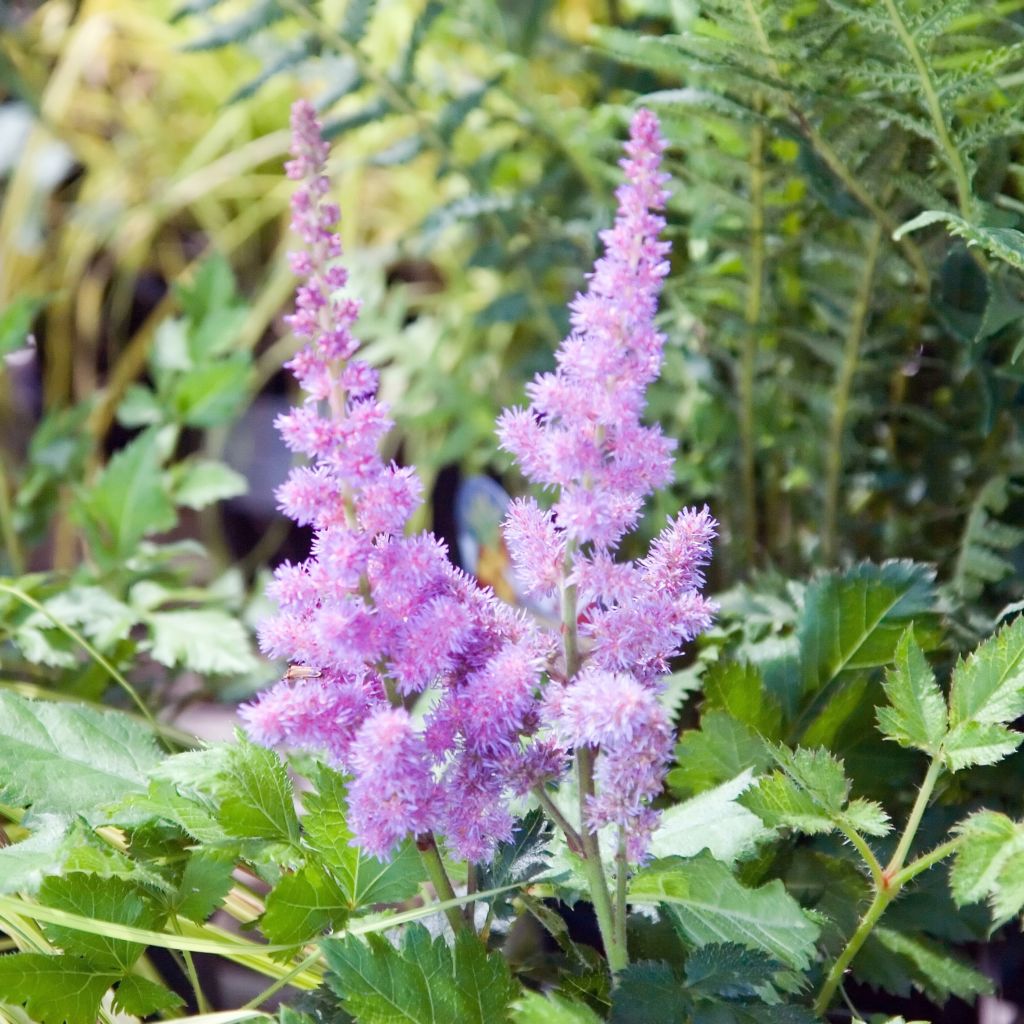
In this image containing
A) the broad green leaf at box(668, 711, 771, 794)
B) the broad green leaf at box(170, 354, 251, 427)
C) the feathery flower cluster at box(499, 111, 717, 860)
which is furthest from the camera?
the broad green leaf at box(170, 354, 251, 427)

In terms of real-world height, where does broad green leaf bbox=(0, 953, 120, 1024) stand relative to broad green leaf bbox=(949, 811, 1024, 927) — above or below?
below

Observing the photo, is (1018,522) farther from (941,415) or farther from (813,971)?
(813,971)

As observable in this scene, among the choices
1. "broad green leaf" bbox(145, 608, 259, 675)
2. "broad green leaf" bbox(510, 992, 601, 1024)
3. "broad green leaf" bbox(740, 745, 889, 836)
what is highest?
"broad green leaf" bbox(740, 745, 889, 836)

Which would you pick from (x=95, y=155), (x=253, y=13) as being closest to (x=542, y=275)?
(x=253, y=13)

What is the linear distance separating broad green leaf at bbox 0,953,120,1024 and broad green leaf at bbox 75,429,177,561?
0.28m

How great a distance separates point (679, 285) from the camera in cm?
59

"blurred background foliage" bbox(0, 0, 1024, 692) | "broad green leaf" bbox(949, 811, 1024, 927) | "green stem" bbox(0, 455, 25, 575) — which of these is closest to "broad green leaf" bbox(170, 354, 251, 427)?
"blurred background foliage" bbox(0, 0, 1024, 692)

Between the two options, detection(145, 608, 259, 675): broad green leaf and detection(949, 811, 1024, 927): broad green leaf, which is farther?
detection(145, 608, 259, 675): broad green leaf

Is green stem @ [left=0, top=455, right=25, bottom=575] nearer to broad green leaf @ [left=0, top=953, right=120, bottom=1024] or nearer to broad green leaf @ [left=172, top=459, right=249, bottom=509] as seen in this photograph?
broad green leaf @ [left=172, top=459, right=249, bottom=509]

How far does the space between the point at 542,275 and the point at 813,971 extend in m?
0.46

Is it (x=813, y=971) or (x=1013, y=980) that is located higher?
(x=813, y=971)

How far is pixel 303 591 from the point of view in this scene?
322mm

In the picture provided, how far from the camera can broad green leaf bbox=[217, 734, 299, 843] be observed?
35cm

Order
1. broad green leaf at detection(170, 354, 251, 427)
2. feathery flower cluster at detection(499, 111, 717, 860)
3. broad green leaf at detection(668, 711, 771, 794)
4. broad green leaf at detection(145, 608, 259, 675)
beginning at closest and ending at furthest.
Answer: feathery flower cluster at detection(499, 111, 717, 860) < broad green leaf at detection(668, 711, 771, 794) < broad green leaf at detection(145, 608, 259, 675) < broad green leaf at detection(170, 354, 251, 427)
